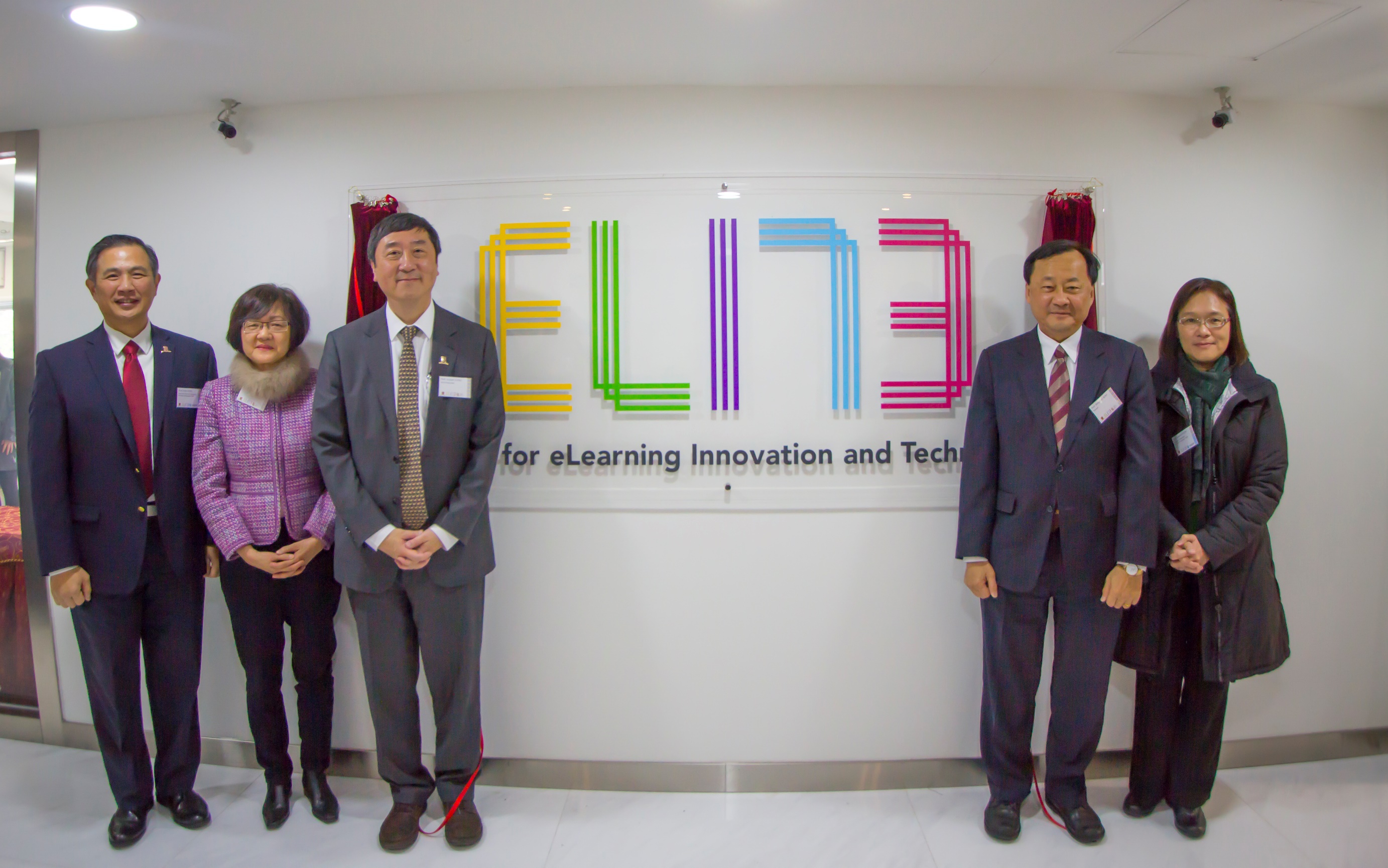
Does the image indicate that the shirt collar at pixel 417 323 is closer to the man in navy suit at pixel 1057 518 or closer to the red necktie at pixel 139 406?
the red necktie at pixel 139 406

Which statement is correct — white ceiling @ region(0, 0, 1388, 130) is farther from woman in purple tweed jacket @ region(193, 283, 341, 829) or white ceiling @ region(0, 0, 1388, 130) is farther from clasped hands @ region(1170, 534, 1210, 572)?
clasped hands @ region(1170, 534, 1210, 572)

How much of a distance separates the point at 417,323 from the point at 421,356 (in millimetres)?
120

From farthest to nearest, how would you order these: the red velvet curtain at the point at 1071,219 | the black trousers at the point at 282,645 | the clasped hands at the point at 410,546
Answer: the red velvet curtain at the point at 1071,219 < the black trousers at the point at 282,645 < the clasped hands at the point at 410,546

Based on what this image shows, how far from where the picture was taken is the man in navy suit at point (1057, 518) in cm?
202

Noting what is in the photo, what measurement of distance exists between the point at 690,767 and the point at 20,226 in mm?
3600

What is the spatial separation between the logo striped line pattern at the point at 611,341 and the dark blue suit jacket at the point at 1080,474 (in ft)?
3.70

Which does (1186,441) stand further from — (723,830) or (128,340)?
(128,340)

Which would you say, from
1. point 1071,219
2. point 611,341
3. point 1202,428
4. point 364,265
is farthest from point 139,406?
point 1202,428

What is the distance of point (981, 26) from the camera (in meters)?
2.09

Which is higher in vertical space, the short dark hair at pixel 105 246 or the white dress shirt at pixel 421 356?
the short dark hair at pixel 105 246

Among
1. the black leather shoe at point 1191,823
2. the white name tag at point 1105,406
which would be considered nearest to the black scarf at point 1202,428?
the white name tag at point 1105,406

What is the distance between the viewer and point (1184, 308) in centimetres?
215

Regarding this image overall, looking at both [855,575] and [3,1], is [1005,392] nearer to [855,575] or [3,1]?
[855,575]

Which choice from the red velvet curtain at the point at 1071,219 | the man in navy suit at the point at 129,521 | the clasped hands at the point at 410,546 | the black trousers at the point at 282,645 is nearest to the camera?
the clasped hands at the point at 410,546
